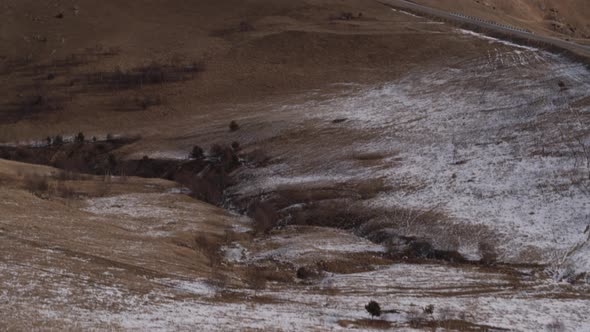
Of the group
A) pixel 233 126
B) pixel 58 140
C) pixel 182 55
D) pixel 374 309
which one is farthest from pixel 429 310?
pixel 182 55

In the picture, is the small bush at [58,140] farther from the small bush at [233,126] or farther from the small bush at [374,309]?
the small bush at [374,309]

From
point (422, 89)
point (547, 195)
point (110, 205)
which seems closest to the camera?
point (547, 195)

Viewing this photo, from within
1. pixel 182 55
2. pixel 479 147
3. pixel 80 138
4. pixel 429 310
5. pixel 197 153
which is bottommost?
pixel 80 138

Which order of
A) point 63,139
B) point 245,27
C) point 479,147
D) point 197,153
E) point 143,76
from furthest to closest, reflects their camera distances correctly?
point 245,27 → point 143,76 → point 63,139 → point 197,153 → point 479,147

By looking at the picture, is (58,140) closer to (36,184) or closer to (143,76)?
(143,76)

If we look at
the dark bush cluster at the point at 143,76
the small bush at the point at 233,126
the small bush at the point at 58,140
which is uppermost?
the dark bush cluster at the point at 143,76

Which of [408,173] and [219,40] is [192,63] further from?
[408,173]

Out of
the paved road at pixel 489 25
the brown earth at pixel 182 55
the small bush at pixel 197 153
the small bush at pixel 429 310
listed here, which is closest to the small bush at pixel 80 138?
the brown earth at pixel 182 55

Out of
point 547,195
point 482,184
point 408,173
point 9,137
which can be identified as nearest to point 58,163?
point 9,137

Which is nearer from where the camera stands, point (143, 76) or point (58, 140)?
point (58, 140)
